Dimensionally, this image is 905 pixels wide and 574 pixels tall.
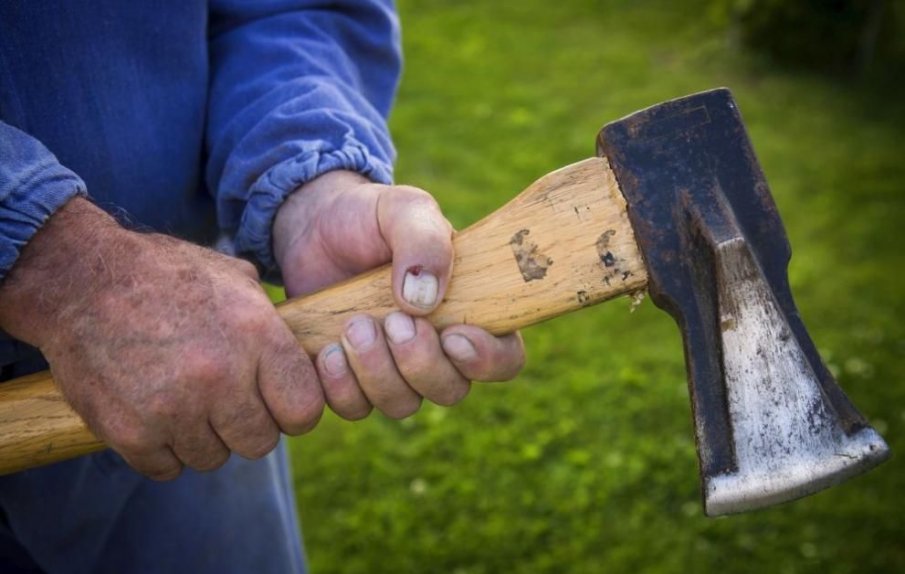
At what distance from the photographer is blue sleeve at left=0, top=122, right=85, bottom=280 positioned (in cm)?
130

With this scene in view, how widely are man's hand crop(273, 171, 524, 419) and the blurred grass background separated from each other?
1.96m

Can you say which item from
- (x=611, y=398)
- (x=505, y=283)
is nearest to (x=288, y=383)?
(x=505, y=283)

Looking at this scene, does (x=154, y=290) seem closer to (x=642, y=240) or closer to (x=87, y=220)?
(x=87, y=220)

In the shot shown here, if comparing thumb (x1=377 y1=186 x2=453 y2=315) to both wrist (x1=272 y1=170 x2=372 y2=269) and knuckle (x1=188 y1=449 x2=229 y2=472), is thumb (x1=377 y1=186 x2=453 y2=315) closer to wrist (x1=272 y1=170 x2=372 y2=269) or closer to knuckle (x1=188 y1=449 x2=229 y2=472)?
wrist (x1=272 y1=170 x2=372 y2=269)

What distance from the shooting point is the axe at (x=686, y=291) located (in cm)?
142

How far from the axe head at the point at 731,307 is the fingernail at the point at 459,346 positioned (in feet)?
1.06

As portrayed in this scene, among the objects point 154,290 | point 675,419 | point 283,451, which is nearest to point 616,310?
point 675,419

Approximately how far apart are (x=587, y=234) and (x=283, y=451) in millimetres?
1014

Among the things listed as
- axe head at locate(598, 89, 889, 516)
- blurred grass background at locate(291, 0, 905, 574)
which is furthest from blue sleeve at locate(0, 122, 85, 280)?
blurred grass background at locate(291, 0, 905, 574)

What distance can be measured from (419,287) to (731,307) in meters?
0.51

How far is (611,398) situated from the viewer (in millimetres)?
4168

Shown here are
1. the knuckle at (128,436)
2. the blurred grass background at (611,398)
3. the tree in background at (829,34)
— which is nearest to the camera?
the knuckle at (128,436)

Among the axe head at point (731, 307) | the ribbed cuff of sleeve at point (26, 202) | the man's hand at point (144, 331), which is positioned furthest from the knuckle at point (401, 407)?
the ribbed cuff of sleeve at point (26, 202)

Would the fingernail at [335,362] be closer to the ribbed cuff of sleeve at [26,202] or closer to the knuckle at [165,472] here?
the knuckle at [165,472]
